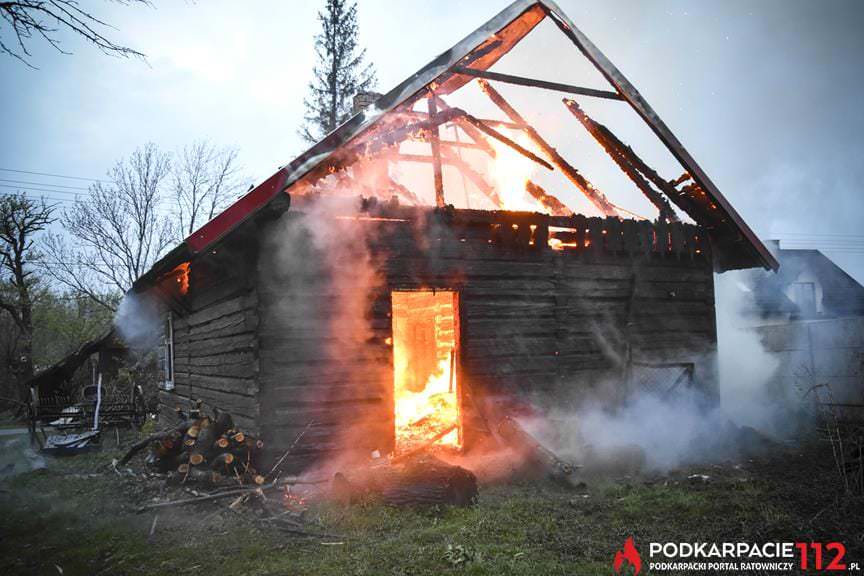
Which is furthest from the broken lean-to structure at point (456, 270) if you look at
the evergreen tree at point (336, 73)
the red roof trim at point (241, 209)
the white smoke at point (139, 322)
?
the evergreen tree at point (336, 73)

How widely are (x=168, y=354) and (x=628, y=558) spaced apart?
1308 cm

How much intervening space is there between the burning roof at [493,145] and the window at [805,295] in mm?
21745

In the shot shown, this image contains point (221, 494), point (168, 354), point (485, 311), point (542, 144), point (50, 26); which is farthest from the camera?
point (168, 354)

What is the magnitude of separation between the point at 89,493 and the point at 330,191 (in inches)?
231

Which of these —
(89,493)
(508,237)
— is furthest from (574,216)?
(89,493)

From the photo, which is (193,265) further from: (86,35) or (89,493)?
(86,35)

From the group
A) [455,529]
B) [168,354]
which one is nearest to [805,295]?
[455,529]

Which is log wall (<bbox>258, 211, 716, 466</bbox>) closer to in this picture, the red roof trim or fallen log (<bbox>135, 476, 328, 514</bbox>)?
fallen log (<bbox>135, 476, 328, 514</bbox>)

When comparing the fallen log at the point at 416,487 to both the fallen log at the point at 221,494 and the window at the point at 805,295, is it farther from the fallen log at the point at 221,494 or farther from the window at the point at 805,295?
the window at the point at 805,295

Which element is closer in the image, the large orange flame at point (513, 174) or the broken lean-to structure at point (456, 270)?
the broken lean-to structure at point (456, 270)

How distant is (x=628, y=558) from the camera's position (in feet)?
15.6

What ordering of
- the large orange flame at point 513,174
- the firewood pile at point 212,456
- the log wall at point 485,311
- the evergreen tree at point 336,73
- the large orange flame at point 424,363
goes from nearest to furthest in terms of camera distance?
the firewood pile at point 212,456 → the log wall at point 485,311 → the large orange flame at point 513,174 → the large orange flame at point 424,363 → the evergreen tree at point 336,73

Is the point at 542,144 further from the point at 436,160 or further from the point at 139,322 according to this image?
the point at 139,322

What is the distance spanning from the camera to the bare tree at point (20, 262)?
25016 millimetres
